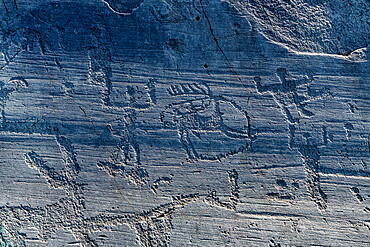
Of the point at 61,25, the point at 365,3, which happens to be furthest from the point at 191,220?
the point at 365,3

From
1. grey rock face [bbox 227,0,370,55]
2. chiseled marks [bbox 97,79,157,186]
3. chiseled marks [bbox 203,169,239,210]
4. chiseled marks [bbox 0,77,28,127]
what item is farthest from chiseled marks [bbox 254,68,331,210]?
chiseled marks [bbox 0,77,28,127]

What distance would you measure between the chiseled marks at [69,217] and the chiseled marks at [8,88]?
35 cm

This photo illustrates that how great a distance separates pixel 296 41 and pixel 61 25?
1595mm

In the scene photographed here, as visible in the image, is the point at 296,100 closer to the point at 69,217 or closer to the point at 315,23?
the point at 315,23

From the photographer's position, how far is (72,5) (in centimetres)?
192

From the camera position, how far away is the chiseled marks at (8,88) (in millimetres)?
1896

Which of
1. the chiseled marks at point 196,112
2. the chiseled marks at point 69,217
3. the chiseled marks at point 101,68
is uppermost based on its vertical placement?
the chiseled marks at point 101,68

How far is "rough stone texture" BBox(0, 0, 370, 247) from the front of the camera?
1.84m

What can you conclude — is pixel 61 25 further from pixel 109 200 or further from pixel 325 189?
pixel 325 189

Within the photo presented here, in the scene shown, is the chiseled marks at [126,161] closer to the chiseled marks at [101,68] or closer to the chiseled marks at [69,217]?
the chiseled marks at [69,217]

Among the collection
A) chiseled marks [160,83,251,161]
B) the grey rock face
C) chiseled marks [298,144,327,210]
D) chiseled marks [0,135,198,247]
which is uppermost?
the grey rock face

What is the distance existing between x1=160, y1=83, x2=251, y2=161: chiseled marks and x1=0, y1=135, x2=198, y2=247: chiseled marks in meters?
0.44

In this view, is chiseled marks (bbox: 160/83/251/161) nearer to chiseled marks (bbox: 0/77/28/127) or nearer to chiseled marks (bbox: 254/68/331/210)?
chiseled marks (bbox: 254/68/331/210)

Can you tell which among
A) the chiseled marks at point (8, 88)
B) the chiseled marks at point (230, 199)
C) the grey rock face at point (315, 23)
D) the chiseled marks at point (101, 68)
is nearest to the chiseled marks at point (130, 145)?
the chiseled marks at point (101, 68)
